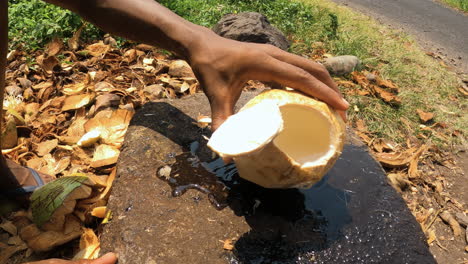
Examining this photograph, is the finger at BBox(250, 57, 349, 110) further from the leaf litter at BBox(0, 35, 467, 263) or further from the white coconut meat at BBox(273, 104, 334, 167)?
the leaf litter at BBox(0, 35, 467, 263)

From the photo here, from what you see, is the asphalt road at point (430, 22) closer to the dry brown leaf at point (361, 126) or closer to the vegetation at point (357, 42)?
the vegetation at point (357, 42)

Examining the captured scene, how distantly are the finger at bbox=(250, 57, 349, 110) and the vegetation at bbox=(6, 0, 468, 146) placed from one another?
162 cm

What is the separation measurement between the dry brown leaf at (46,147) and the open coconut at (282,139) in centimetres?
136

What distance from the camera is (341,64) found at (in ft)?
11.9

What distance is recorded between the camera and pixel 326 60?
3.61 meters

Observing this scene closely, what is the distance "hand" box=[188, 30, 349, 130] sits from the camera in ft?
5.19

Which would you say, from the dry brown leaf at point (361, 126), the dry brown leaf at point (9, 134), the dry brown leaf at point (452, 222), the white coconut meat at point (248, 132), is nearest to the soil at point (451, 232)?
the dry brown leaf at point (452, 222)

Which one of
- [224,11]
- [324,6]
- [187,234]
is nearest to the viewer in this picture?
[187,234]

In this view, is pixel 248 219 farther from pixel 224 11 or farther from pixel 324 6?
pixel 324 6

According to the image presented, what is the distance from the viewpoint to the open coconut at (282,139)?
50.0 inches

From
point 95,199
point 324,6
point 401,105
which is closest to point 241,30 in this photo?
point 401,105

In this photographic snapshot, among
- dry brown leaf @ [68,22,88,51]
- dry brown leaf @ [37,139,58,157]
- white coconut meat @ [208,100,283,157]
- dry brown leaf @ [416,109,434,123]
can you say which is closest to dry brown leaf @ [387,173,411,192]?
dry brown leaf @ [416,109,434,123]

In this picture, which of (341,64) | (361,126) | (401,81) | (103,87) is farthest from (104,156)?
(401,81)

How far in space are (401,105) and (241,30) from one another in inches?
65.4
